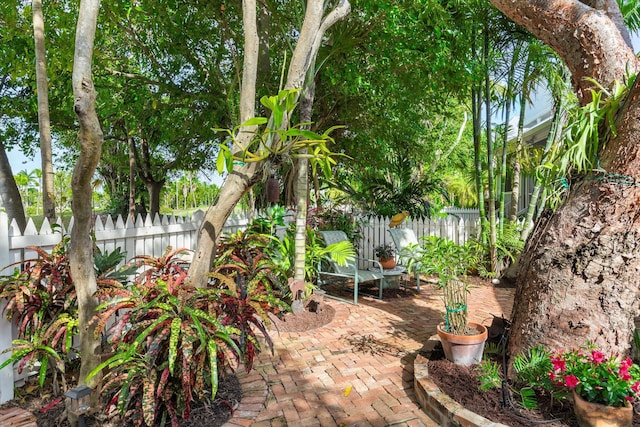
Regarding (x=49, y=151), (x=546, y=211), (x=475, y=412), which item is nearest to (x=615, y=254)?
(x=546, y=211)

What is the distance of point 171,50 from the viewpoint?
253 inches

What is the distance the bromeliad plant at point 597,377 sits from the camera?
6.77 feet

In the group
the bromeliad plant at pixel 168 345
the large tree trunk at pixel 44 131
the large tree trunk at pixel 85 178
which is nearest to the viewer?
the large tree trunk at pixel 85 178

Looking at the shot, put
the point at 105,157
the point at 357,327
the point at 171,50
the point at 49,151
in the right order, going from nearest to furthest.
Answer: the point at 49,151 < the point at 357,327 < the point at 171,50 < the point at 105,157

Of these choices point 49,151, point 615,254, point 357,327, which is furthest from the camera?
point 357,327

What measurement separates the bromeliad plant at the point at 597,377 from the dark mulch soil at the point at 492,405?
6.0 inches

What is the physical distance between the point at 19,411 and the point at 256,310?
60.7 inches

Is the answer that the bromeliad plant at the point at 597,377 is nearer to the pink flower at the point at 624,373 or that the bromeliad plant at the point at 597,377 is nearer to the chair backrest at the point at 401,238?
the pink flower at the point at 624,373

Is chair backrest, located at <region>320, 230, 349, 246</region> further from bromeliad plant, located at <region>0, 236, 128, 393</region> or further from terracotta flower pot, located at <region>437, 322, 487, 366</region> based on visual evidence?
bromeliad plant, located at <region>0, 236, 128, 393</region>

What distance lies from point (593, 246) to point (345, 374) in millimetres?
2030

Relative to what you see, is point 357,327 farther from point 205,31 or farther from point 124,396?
point 205,31

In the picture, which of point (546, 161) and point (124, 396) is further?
point (546, 161)

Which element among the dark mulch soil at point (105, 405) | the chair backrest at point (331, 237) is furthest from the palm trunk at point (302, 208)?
the dark mulch soil at point (105, 405)

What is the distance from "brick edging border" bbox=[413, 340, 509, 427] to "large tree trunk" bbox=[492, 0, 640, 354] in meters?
0.73
